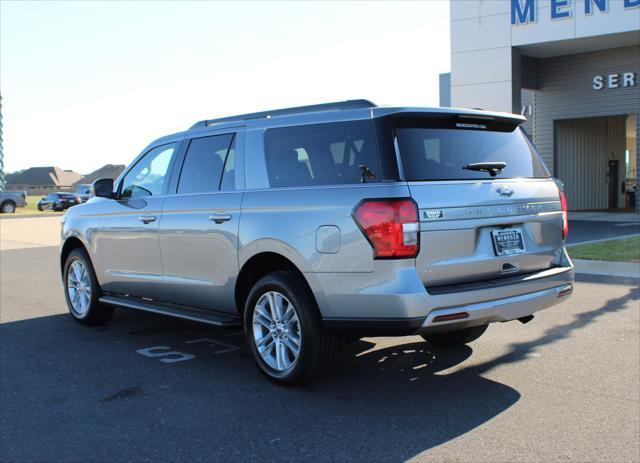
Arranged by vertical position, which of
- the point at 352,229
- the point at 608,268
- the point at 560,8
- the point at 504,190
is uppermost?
the point at 560,8

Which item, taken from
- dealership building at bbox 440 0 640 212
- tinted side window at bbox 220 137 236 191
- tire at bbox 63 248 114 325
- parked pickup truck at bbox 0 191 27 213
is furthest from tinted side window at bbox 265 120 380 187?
parked pickup truck at bbox 0 191 27 213

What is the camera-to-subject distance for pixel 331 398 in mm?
4832

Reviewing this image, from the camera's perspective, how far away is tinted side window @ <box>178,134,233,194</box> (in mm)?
5820

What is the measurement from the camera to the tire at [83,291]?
7.27 m

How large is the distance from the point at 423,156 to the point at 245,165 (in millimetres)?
1558

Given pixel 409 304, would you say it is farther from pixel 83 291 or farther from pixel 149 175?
pixel 83 291

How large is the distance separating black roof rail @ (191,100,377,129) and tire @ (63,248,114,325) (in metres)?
2.18

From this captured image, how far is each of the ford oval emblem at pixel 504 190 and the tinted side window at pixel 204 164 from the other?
2.27 metres

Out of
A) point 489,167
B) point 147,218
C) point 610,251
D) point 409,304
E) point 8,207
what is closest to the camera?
point 409,304

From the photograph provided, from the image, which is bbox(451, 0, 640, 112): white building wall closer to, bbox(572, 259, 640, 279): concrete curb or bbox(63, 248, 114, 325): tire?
bbox(572, 259, 640, 279): concrete curb

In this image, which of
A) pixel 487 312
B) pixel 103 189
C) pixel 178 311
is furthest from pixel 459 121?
pixel 103 189

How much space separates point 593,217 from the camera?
23734mm

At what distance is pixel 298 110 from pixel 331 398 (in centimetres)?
223

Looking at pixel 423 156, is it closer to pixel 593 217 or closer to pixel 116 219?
pixel 116 219
